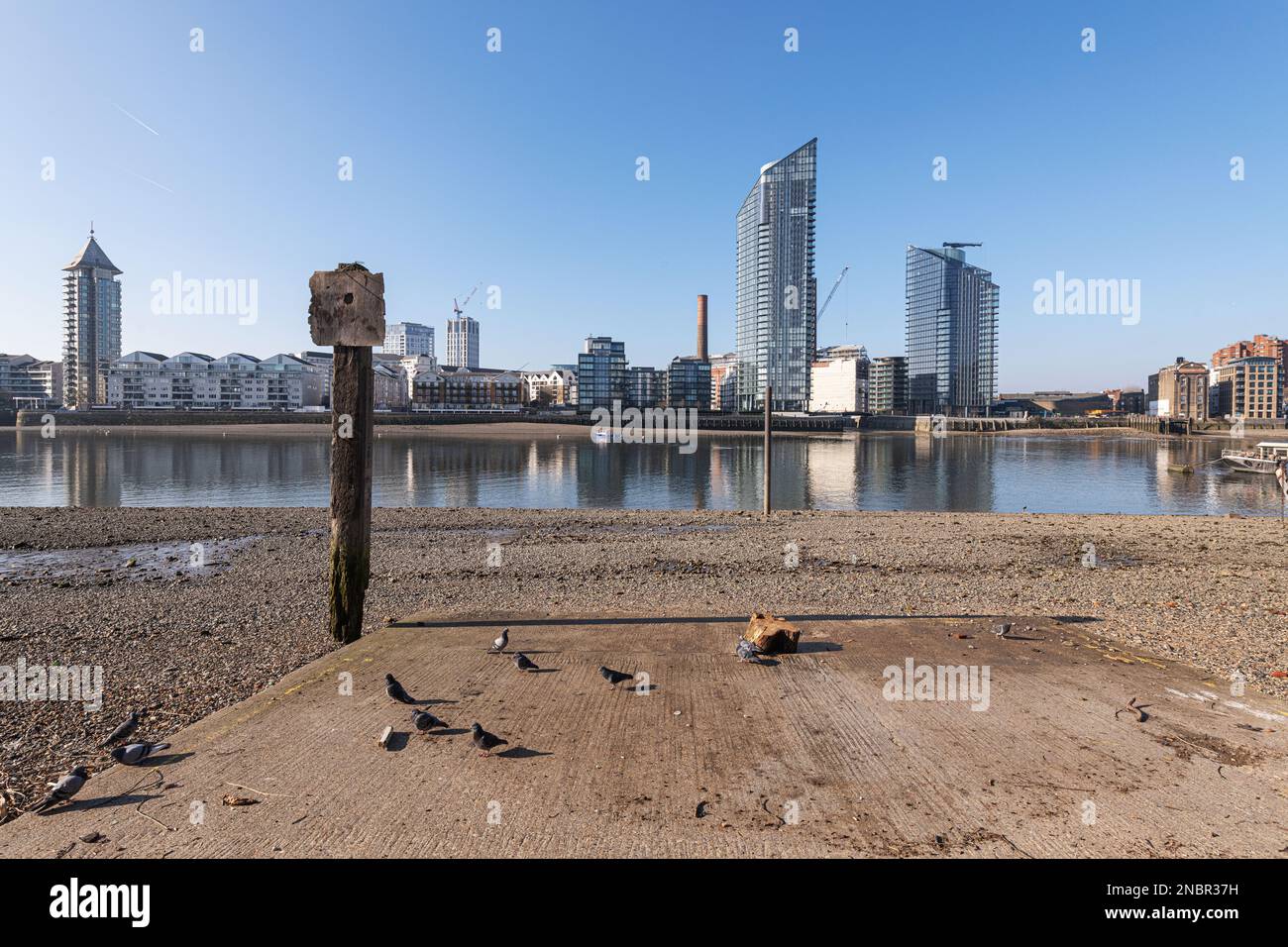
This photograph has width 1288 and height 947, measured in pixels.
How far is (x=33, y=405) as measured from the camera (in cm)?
18950

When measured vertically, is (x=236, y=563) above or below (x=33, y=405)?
below

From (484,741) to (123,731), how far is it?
3520mm

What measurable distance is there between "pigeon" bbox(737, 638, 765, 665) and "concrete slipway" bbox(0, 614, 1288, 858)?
11cm

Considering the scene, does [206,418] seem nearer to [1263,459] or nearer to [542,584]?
[542,584]

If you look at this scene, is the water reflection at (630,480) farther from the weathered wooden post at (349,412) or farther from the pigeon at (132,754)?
the pigeon at (132,754)

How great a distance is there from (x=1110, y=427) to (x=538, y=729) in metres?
219

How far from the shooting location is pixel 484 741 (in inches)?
219

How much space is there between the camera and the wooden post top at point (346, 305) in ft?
30.0

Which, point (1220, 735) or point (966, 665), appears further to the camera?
point (966, 665)

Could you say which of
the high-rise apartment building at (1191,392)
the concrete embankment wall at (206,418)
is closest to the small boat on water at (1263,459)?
the concrete embankment wall at (206,418)

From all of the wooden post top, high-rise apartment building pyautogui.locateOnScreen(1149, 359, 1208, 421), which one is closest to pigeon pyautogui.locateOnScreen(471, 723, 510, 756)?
the wooden post top

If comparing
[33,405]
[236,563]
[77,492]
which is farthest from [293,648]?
[33,405]

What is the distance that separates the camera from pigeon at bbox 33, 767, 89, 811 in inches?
191
